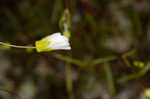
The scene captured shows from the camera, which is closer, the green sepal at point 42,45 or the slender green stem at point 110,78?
the green sepal at point 42,45

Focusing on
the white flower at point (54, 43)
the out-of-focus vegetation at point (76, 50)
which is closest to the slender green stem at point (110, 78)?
the out-of-focus vegetation at point (76, 50)

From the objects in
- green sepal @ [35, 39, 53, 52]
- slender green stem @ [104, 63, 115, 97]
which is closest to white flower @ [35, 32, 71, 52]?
green sepal @ [35, 39, 53, 52]

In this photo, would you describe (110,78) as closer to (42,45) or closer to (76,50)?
(76,50)

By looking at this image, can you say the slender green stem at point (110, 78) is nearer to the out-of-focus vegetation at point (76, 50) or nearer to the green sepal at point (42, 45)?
the out-of-focus vegetation at point (76, 50)

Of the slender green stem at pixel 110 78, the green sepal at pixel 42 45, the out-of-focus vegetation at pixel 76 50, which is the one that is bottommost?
the slender green stem at pixel 110 78

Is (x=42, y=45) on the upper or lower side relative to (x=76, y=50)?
lower

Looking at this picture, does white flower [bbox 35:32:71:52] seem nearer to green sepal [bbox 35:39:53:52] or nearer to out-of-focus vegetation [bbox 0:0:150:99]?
green sepal [bbox 35:39:53:52]

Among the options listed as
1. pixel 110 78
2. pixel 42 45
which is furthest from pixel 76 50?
pixel 42 45

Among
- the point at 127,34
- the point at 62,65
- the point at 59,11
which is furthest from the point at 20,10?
the point at 127,34
